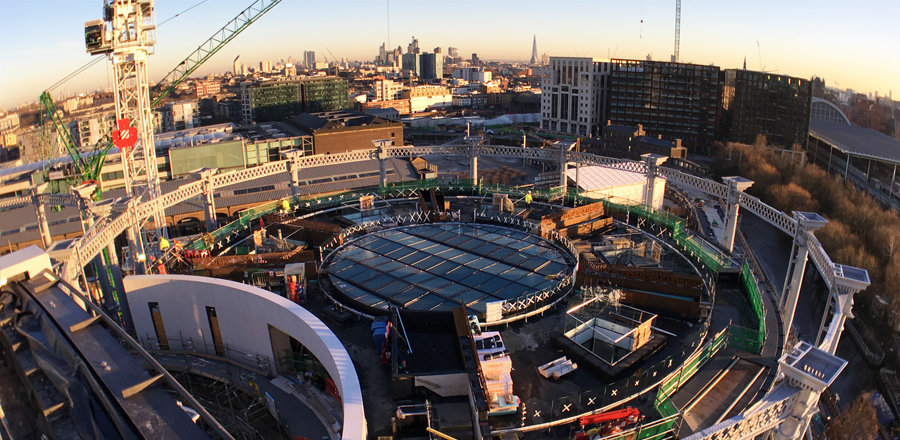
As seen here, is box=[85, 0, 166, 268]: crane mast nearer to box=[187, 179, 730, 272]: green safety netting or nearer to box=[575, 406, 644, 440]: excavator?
box=[187, 179, 730, 272]: green safety netting

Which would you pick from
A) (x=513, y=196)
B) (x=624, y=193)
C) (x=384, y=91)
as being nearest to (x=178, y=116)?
(x=384, y=91)

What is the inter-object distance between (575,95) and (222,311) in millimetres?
81322

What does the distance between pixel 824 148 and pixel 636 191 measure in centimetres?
4951

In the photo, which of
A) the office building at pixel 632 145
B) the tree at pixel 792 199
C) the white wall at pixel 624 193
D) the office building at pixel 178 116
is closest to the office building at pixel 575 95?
the office building at pixel 632 145

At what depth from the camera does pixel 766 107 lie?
76312mm

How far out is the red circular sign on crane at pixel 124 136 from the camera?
27.2 meters

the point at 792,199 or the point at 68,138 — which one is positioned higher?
the point at 68,138

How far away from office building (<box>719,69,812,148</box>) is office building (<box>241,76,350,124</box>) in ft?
222

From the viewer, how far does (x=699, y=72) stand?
79125 mm

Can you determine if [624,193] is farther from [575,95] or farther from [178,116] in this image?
[178,116]

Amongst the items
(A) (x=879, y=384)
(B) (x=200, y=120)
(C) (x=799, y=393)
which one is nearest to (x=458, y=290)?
(C) (x=799, y=393)

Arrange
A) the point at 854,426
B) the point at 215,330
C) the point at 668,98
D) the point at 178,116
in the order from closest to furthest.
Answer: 1. the point at 215,330
2. the point at 854,426
3. the point at 668,98
4. the point at 178,116

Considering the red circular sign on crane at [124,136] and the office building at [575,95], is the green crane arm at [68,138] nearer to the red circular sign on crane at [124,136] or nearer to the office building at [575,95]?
the red circular sign on crane at [124,136]

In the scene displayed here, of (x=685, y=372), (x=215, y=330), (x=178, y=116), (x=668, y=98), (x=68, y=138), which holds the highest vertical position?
(x=668, y=98)
